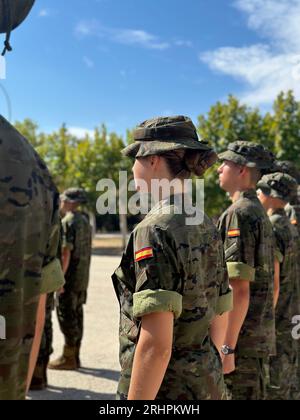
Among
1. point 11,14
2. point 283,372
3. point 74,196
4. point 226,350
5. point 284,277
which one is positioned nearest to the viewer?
point 11,14

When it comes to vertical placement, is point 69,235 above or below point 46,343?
above

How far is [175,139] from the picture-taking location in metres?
2.19

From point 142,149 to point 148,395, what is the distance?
42.5 inches

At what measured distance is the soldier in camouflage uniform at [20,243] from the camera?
4.30 ft

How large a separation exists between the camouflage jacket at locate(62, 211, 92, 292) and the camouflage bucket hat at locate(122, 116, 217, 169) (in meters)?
4.28

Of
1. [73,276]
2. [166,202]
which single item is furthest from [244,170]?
[73,276]

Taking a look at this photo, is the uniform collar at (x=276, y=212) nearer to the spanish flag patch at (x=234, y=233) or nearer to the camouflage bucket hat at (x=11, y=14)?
the spanish flag patch at (x=234, y=233)

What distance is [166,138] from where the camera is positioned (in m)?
2.19

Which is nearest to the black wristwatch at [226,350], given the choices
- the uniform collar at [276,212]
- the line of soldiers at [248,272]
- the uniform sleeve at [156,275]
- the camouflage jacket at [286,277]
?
the line of soldiers at [248,272]

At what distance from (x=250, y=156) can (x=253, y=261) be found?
85cm

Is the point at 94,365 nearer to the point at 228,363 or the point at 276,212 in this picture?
the point at 276,212

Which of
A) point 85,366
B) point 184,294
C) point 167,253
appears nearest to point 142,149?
point 167,253

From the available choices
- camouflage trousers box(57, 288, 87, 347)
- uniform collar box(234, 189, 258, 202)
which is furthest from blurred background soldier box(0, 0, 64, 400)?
camouflage trousers box(57, 288, 87, 347)

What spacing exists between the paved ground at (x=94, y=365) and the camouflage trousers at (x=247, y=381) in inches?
86.6
